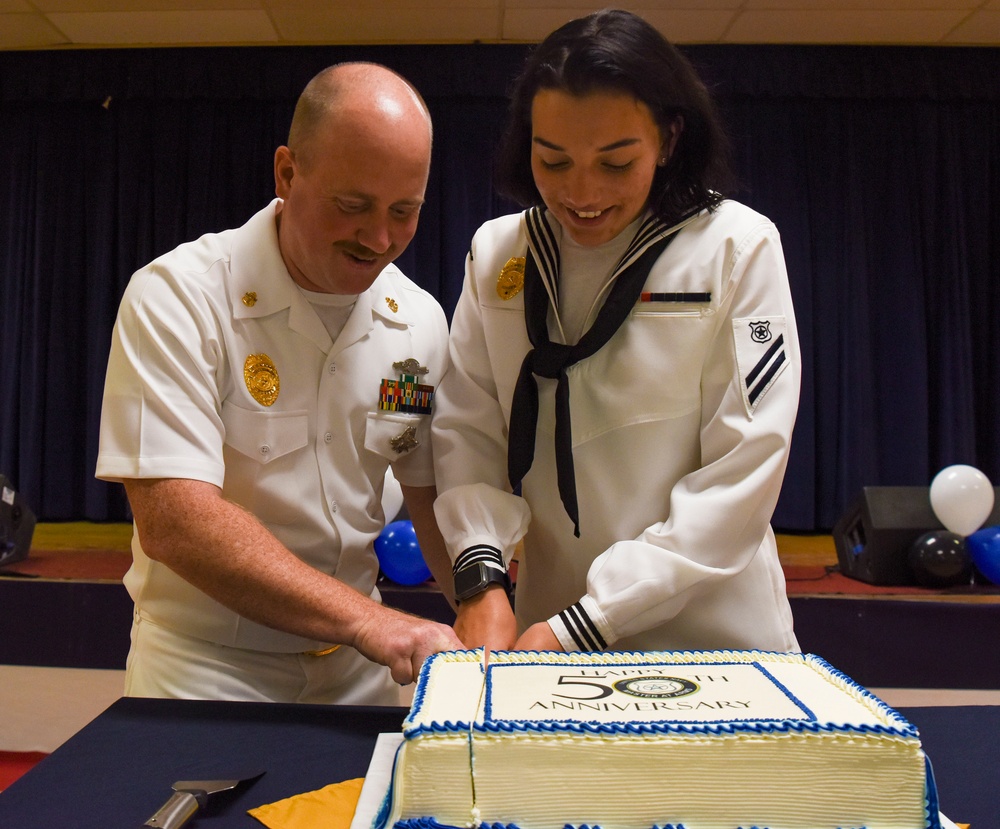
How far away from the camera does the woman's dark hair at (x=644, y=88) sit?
Result: 1123mm

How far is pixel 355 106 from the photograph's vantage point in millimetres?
1257

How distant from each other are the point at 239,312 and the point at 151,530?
34 centimetres

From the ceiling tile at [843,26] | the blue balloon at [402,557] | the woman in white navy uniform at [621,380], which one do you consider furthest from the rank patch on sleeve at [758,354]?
the ceiling tile at [843,26]

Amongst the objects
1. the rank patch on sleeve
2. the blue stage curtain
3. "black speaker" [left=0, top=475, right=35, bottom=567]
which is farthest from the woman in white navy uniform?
the blue stage curtain

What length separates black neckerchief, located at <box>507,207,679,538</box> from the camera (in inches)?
48.1

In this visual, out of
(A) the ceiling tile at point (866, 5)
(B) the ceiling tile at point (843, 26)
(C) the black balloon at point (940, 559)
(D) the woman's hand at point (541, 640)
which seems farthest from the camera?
(B) the ceiling tile at point (843, 26)

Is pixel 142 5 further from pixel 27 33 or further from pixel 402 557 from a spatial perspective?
pixel 402 557

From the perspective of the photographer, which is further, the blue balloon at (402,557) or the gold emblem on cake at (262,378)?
the blue balloon at (402,557)

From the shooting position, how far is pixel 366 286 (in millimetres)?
1406

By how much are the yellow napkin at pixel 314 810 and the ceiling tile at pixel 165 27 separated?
5343 mm

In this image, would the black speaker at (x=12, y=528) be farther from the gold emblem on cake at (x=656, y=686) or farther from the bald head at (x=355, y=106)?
the gold emblem on cake at (x=656, y=686)

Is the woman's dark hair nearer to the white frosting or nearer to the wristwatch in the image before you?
the wristwatch

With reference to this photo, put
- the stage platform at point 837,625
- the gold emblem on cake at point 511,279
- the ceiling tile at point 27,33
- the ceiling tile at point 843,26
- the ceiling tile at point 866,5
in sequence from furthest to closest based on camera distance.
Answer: the ceiling tile at point 27,33 → the ceiling tile at point 843,26 → the ceiling tile at point 866,5 → the stage platform at point 837,625 → the gold emblem on cake at point 511,279

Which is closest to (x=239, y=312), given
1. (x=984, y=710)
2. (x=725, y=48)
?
(x=984, y=710)
